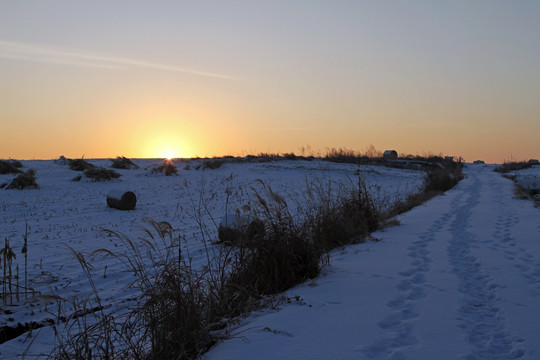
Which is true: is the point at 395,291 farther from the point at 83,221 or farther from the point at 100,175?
the point at 100,175

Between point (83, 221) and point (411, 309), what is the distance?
9187 mm

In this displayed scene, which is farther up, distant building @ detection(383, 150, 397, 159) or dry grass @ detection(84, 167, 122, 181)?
distant building @ detection(383, 150, 397, 159)

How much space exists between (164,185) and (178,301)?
18.1 m

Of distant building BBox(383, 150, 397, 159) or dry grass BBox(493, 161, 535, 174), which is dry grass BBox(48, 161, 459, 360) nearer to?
dry grass BBox(493, 161, 535, 174)

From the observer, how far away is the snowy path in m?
3.25

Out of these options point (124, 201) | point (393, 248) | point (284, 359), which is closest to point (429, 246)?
point (393, 248)

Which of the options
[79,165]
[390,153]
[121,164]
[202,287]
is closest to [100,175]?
[79,165]

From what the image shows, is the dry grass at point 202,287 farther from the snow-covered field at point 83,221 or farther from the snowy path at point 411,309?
the snow-covered field at point 83,221

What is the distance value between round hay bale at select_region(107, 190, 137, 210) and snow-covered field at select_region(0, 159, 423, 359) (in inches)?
10.1

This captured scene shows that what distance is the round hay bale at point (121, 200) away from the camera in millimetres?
13141

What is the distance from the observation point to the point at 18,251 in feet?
24.9

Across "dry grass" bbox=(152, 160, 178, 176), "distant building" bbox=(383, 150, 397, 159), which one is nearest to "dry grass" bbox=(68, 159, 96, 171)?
"dry grass" bbox=(152, 160, 178, 176)

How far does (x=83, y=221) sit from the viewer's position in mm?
11133

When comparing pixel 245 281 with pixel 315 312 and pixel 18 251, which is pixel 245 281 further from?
pixel 18 251
